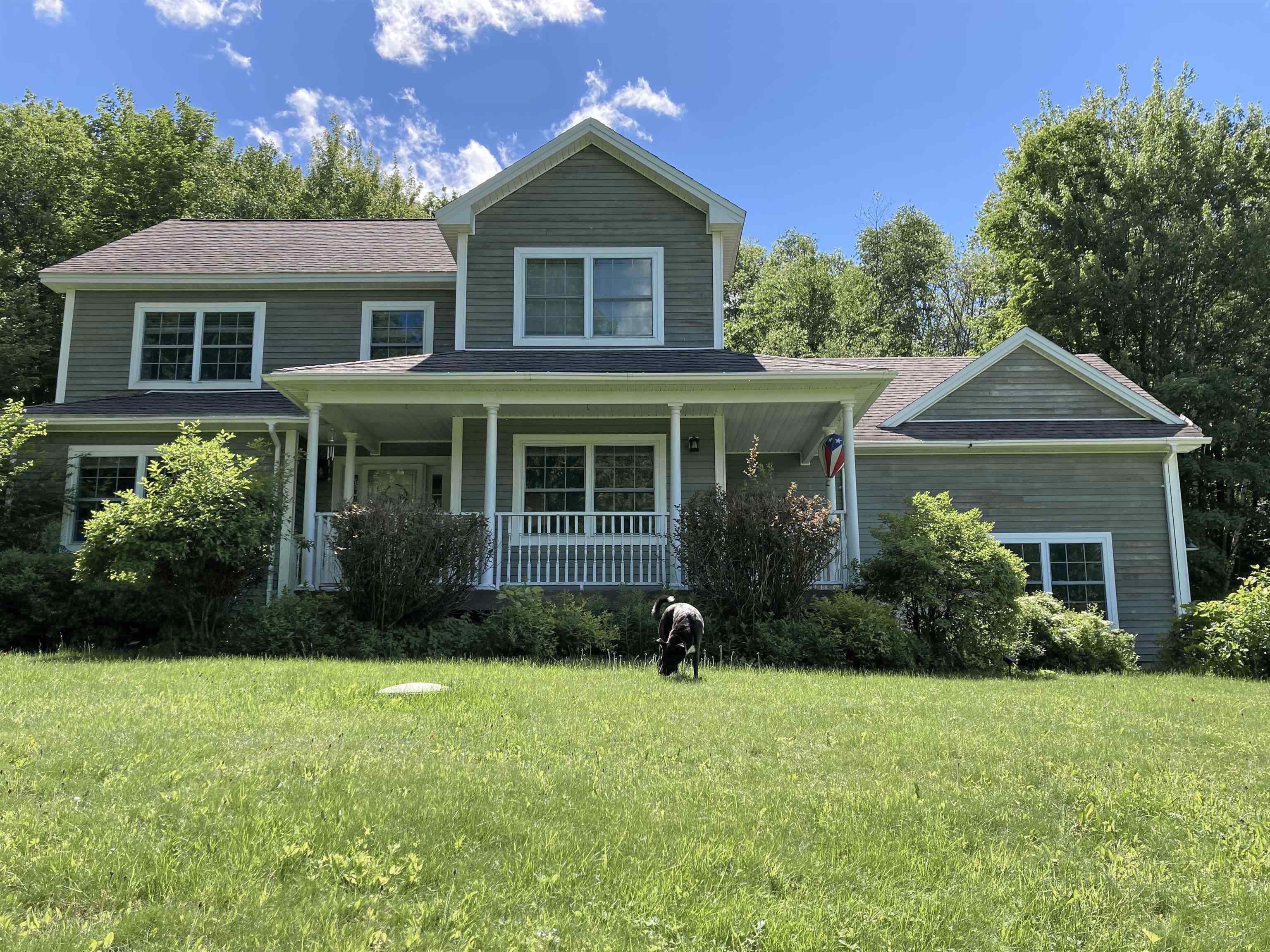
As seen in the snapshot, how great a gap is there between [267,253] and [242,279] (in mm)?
1272

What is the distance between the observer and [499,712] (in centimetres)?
574

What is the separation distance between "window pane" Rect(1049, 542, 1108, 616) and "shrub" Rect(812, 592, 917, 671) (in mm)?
5457

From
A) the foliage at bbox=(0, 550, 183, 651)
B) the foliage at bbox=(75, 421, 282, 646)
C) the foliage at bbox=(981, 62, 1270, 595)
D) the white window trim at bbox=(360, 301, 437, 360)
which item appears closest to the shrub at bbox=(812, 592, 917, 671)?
the foliage at bbox=(75, 421, 282, 646)

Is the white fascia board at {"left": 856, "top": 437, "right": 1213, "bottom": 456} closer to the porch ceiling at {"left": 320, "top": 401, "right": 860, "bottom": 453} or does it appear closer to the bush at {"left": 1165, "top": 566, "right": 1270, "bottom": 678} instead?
the porch ceiling at {"left": 320, "top": 401, "right": 860, "bottom": 453}

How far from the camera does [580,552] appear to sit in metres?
12.9

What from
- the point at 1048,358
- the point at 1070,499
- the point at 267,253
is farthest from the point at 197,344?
the point at 1070,499

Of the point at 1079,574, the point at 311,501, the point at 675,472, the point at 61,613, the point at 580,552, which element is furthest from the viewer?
the point at 1079,574

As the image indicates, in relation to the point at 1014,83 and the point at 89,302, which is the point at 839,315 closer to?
the point at 1014,83

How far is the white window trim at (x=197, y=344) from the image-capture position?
50.1 feet

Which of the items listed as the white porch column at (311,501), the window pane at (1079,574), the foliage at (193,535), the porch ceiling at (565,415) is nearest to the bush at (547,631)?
the foliage at (193,535)

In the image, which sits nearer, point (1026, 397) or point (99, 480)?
point (99, 480)

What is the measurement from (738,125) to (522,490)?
40.6ft

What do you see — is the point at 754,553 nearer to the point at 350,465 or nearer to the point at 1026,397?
the point at 350,465

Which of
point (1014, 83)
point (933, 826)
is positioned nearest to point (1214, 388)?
point (1014, 83)
